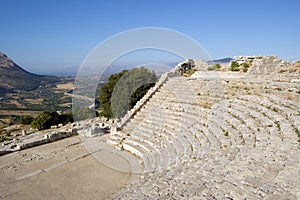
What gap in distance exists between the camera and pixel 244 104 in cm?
1122

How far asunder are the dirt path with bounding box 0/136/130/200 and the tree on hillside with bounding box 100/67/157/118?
296 inches

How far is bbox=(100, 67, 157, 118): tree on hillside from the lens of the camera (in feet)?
68.2

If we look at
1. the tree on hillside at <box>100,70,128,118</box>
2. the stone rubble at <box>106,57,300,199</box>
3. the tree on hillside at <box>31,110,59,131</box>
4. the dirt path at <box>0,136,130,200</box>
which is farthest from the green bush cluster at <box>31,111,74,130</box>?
the stone rubble at <box>106,57,300,199</box>

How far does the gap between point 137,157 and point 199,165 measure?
17.1 ft

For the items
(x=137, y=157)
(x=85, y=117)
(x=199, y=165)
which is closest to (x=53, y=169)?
(x=137, y=157)

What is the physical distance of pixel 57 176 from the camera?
33.8 feet

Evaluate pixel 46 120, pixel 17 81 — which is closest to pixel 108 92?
pixel 46 120

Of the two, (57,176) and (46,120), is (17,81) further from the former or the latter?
(57,176)

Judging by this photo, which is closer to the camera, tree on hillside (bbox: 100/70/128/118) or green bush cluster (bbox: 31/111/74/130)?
green bush cluster (bbox: 31/111/74/130)

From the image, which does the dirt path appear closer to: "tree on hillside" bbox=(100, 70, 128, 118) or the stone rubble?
the stone rubble

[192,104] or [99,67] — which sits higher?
[99,67]

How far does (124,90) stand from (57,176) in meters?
11.4

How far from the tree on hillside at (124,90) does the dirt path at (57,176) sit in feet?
24.7

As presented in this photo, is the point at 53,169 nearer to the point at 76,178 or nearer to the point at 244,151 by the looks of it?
the point at 76,178
